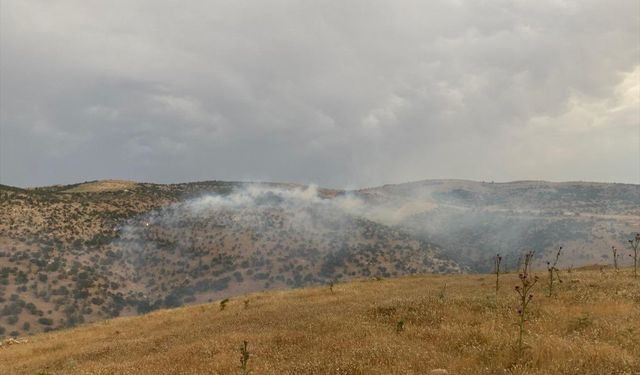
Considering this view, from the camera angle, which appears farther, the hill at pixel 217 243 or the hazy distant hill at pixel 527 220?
the hazy distant hill at pixel 527 220

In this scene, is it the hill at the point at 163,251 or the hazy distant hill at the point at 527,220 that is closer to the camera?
the hill at the point at 163,251

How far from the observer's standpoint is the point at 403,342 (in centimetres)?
1070

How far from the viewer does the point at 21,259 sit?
50625 mm

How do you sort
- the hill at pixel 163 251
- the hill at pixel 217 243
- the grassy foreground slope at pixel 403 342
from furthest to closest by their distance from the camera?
the hill at pixel 217 243 < the hill at pixel 163 251 < the grassy foreground slope at pixel 403 342

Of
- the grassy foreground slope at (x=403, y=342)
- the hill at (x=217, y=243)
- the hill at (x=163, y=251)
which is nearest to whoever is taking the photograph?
the grassy foreground slope at (x=403, y=342)

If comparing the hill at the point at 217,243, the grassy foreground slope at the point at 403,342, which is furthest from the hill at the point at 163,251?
the grassy foreground slope at the point at 403,342

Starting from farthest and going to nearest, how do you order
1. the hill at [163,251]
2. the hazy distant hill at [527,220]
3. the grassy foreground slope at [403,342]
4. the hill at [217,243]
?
the hazy distant hill at [527,220] < the hill at [217,243] < the hill at [163,251] < the grassy foreground slope at [403,342]

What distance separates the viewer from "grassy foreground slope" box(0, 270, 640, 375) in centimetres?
869

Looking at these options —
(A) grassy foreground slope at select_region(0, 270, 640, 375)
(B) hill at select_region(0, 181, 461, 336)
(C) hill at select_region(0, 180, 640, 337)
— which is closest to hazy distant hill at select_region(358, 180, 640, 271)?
(C) hill at select_region(0, 180, 640, 337)

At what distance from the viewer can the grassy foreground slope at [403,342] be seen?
8.69 metres

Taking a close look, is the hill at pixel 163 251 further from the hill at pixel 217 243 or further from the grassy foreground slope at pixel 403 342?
the grassy foreground slope at pixel 403 342

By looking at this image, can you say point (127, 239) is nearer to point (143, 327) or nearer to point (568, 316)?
point (143, 327)

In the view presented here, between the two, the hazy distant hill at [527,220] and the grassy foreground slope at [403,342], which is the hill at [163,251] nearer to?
the hazy distant hill at [527,220]

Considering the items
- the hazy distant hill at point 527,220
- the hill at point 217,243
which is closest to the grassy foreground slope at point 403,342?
the hill at point 217,243
